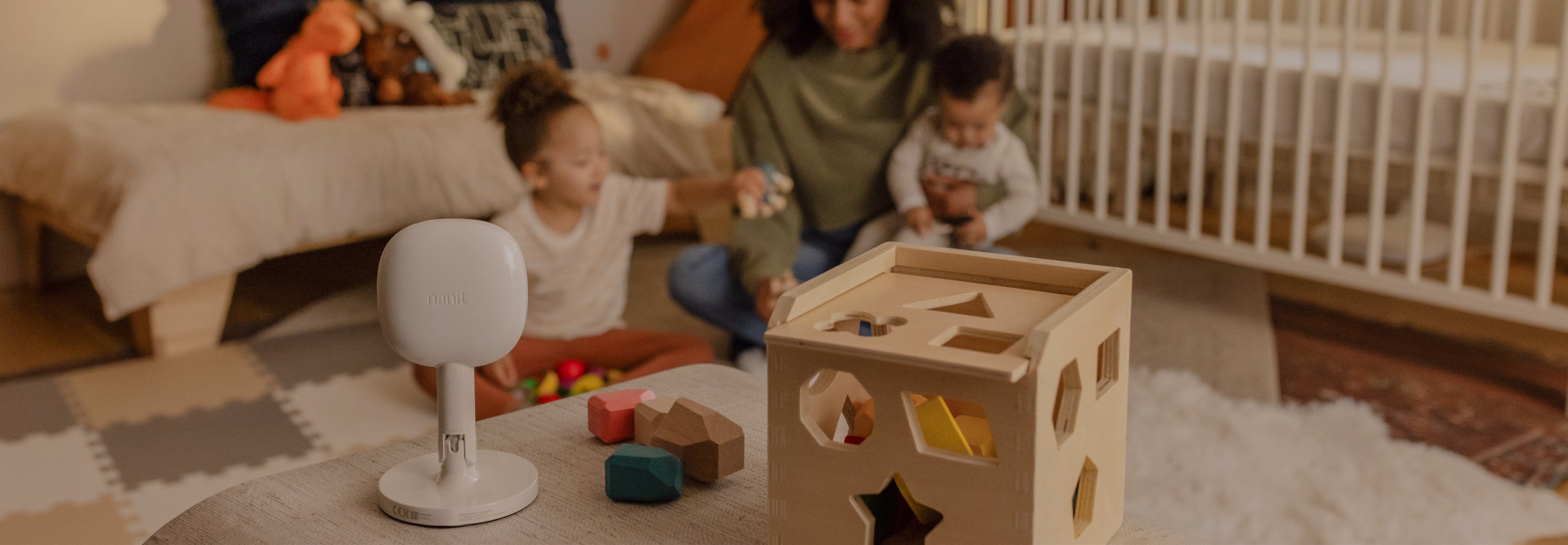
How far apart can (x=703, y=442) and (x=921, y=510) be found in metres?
0.15

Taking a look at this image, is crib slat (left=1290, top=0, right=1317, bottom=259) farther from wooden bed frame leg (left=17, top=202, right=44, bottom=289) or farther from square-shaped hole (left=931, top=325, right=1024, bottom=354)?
wooden bed frame leg (left=17, top=202, right=44, bottom=289)

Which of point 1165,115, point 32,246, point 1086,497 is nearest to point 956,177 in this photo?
point 1165,115

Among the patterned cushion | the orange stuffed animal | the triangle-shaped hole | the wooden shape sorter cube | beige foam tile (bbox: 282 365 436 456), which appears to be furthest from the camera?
the patterned cushion

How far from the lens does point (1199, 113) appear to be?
2.11 meters

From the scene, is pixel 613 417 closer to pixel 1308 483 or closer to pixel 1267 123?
pixel 1308 483

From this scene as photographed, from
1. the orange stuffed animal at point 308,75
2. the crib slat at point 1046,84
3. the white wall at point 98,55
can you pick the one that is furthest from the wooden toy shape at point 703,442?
the white wall at point 98,55

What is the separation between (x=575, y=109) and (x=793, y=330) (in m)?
1.15

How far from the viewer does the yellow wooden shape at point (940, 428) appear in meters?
0.63

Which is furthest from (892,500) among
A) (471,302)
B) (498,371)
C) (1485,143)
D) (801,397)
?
(1485,143)

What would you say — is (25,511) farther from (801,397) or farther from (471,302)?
(801,397)

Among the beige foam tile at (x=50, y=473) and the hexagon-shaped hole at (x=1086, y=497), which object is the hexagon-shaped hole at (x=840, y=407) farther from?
Answer: the beige foam tile at (x=50, y=473)

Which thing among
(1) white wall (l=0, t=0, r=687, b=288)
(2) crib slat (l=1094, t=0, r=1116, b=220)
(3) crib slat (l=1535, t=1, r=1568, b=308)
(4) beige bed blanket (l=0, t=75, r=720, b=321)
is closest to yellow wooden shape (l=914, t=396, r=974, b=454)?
(3) crib slat (l=1535, t=1, r=1568, b=308)

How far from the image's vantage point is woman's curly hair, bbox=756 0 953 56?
1800 mm

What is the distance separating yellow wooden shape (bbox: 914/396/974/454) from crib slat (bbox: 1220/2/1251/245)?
1.58 m
